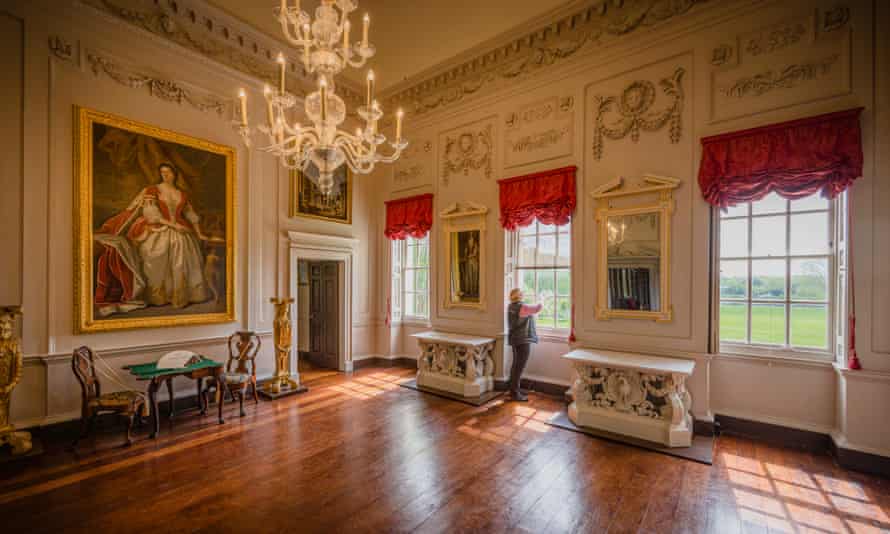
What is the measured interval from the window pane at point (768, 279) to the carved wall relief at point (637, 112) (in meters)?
1.68

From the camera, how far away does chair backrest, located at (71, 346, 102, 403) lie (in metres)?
3.82

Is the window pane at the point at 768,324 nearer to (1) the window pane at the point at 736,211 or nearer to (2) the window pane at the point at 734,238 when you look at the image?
(2) the window pane at the point at 734,238

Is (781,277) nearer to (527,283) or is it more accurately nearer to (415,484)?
(527,283)

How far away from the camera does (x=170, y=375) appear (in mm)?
4230

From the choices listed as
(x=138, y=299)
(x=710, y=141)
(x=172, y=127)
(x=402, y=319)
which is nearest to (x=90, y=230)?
(x=138, y=299)

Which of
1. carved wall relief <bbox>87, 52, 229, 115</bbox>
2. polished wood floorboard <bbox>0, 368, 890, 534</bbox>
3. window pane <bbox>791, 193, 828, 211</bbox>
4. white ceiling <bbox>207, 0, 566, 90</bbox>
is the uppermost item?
white ceiling <bbox>207, 0, 566, 90</bbox>

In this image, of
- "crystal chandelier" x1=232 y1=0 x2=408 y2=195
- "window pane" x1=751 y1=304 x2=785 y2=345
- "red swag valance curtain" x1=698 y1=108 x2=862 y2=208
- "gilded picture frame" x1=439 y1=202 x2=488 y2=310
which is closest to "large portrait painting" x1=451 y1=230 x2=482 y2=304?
"gilded picture frame" x1=439 y1=202 x2=488 y2=310

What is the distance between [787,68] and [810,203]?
1.40 m

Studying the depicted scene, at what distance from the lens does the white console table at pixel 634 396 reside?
3.92m

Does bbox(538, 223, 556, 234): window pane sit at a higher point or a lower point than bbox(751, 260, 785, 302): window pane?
higher

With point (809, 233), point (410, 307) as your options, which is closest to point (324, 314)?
point (410, 307)

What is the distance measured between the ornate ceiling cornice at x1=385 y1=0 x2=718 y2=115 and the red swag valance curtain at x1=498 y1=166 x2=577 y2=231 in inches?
61.6

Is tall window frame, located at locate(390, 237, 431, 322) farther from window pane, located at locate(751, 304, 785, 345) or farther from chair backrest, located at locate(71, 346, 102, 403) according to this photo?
window pane, located at locate(751, 304, 785, 345)

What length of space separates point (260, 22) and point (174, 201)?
2.91 meters
